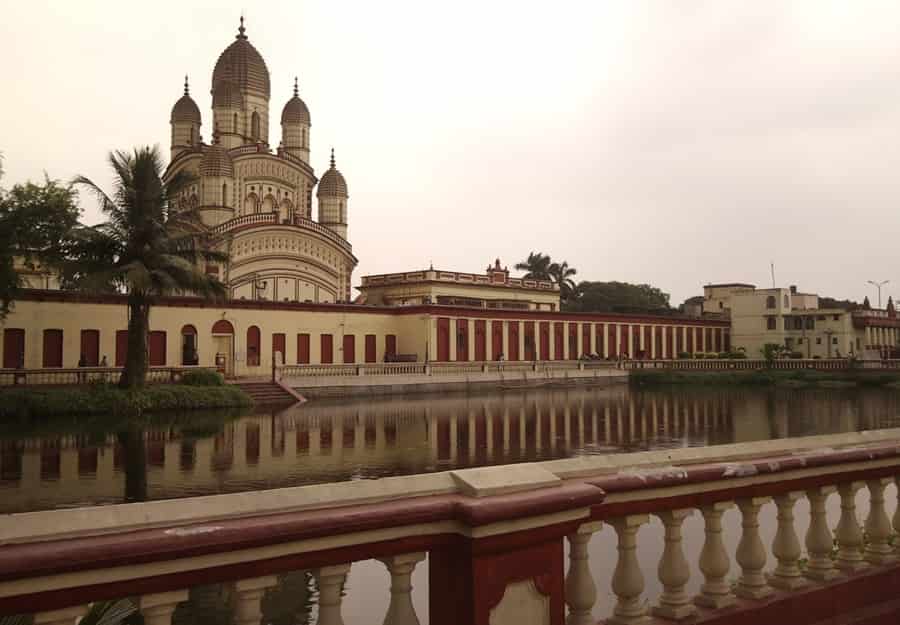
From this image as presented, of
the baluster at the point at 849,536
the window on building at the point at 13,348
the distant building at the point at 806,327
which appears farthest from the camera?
the distant building at the point at 806,327

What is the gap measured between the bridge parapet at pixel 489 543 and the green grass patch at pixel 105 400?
25518mm

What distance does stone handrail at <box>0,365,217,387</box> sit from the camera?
94.4ft

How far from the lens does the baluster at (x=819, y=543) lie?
13.3 feet

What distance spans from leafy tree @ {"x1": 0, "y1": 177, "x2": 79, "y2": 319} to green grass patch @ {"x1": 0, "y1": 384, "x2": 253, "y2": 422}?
3.32 meters

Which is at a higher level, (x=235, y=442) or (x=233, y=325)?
(x=233, y=325)

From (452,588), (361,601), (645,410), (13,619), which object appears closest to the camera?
(452,588)

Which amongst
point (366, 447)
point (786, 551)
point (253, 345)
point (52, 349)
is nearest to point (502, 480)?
point (786, 551)

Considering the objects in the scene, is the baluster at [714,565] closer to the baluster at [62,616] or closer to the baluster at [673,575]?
the baluster at [673,575]

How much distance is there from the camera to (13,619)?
3025 millimetres

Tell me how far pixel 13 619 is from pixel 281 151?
51065mm

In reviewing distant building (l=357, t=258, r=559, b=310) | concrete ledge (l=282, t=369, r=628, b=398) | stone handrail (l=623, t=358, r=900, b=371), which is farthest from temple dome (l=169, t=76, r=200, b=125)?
stone handrail (l=623, t=358, r=900, b=371)

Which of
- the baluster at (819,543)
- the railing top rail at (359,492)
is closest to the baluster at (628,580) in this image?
the railing top rail at (359,492)

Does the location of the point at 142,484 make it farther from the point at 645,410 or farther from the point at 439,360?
the point at 439,360

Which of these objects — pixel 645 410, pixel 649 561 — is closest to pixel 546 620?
pixel 649 561
